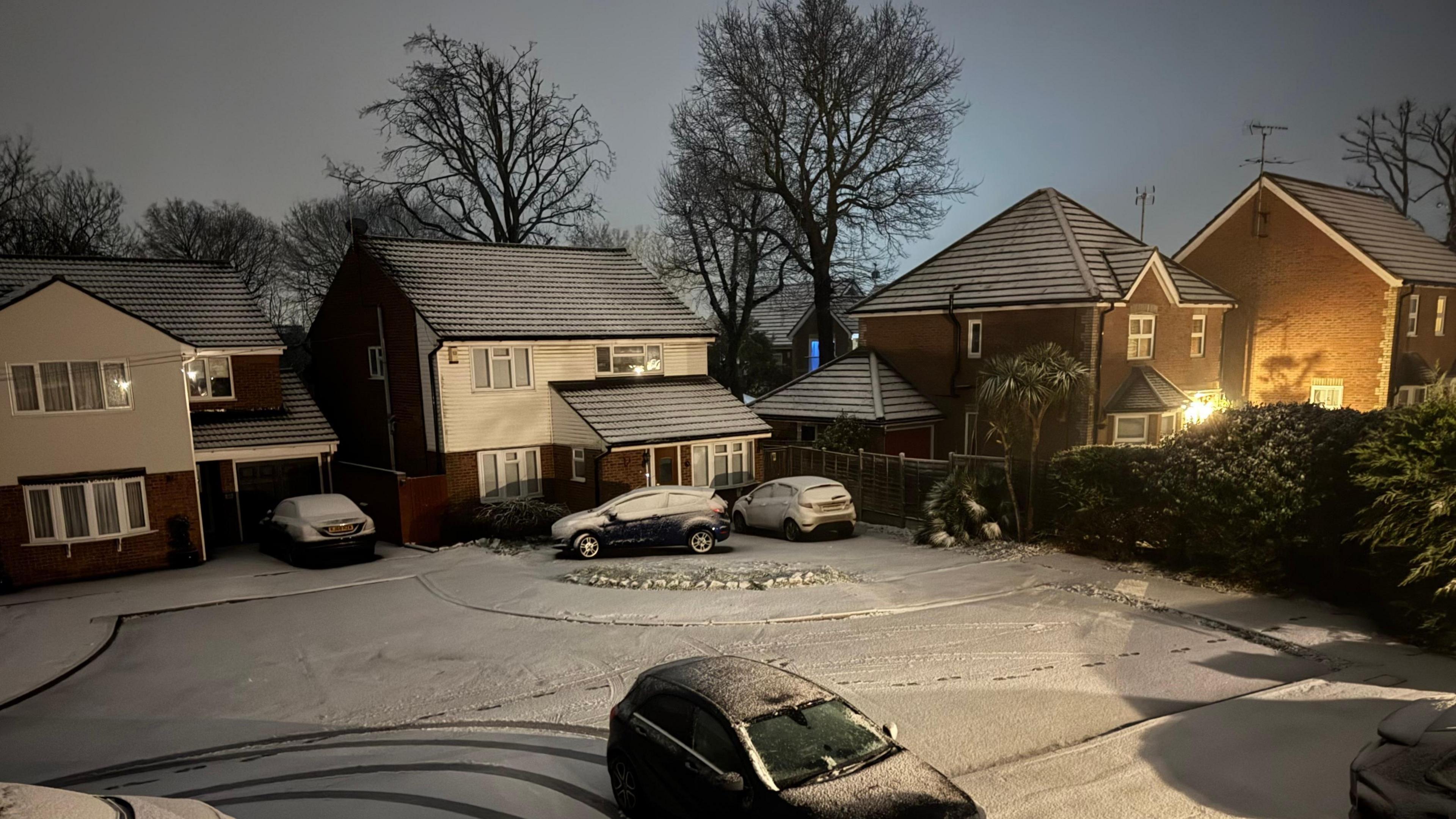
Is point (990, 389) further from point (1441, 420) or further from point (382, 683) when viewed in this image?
point (382, 683)

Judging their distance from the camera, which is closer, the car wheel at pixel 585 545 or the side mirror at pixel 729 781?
the side mirror at pixel 729 781

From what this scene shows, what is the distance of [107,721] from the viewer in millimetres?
10078

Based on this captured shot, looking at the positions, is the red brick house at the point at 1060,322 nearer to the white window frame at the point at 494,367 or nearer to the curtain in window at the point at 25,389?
the white window frame at the point at 494,367

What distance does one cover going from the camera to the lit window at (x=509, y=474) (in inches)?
874

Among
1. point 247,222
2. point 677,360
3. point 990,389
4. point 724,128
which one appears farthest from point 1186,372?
point 247,222

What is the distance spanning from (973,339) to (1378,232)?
18605mm

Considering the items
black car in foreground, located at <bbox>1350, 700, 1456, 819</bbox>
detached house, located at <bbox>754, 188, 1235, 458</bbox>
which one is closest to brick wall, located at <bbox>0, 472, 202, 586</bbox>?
detached house, located at <bbox>754, 188, 1235, 458</bbox>

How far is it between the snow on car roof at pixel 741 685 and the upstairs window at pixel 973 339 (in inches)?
791

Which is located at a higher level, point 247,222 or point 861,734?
point 247,222

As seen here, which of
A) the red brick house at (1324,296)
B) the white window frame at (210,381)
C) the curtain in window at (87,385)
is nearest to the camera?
the curtain in window at (87,385)

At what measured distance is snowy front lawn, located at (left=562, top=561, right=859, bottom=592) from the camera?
14.8 metres

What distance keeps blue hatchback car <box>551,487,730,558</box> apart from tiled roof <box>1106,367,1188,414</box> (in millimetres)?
13128

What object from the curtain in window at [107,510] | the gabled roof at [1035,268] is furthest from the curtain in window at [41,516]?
the gabled roof at [1035,268]

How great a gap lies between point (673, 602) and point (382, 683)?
4.91 m
